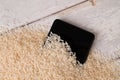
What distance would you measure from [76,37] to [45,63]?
0.12 metres

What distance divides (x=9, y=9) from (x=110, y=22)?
0.31 m

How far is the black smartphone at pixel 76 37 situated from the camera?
0.87m

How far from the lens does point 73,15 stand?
912 mm

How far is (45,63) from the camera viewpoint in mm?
864

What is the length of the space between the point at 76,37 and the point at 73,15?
3.0 inches

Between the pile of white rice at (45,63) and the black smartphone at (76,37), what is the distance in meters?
0.01

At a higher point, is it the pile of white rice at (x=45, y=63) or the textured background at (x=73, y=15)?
the textured background at (x=73, y=15)

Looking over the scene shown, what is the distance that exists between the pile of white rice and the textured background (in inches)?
2.0

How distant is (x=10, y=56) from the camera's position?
0.87m

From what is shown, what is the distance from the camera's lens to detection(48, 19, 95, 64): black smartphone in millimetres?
868

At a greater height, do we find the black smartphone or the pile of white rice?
the black smartphone

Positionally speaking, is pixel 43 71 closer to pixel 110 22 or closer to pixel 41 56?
pixel 41 56

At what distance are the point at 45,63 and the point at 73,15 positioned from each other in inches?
6.7

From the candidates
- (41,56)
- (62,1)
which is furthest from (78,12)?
(41,56)
